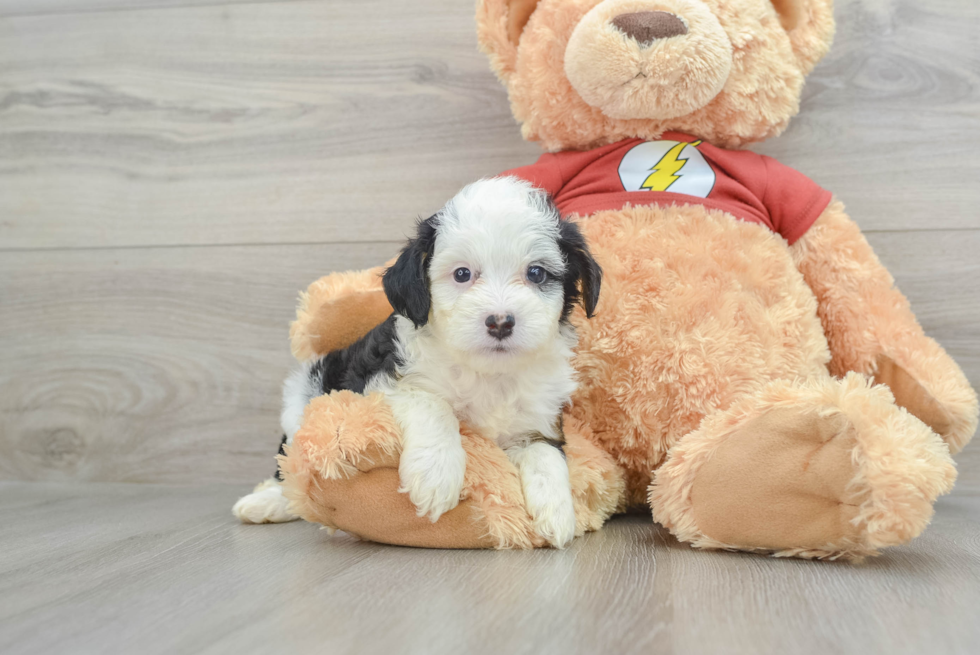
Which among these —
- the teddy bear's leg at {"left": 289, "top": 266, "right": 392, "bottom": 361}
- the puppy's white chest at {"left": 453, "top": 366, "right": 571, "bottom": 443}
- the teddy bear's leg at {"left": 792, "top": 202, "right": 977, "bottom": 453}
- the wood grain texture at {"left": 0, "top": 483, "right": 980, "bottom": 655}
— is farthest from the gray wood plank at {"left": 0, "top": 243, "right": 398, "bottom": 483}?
the teddy bear's leg at {"left": 792, "top": 202, "right": 977, "bottom": 453}

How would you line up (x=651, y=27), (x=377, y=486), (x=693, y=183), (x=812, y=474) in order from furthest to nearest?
1. (x=693, y=183)
2. (x=651, y=27)
3. (x=377, y=486)
4. (x=812, y=474)

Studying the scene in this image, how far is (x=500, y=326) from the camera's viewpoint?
1261mm

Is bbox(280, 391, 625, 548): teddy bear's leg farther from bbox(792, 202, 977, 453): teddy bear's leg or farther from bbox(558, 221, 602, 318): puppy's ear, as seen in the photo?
bbox(792, 202, 977, 453): teddy bear's leg

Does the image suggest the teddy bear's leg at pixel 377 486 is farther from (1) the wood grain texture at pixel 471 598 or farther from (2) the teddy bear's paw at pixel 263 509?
(2) the teddy bear's paw at pixel 263 509

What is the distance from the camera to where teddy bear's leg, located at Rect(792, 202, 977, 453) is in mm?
1582

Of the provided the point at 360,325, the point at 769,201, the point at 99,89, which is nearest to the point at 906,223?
the point at 769,201

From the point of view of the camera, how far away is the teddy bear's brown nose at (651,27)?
61.0 inches

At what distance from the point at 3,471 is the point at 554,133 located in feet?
6.69

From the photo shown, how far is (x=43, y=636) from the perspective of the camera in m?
0.94

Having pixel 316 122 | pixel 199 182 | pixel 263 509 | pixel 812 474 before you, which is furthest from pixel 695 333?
pixel 199 182

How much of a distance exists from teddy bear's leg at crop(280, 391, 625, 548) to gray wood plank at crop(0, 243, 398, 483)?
3.05ft

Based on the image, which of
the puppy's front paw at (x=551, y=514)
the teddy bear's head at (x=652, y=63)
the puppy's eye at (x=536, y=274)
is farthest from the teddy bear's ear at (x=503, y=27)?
the puppy's front paw at (x=551, y=514)

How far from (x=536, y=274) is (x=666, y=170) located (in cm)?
52

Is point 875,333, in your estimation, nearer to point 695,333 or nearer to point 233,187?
point 695,333
